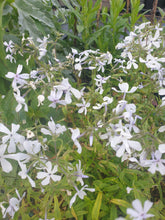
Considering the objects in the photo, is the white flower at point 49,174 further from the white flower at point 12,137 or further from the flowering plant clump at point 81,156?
the white flower at point 12,137

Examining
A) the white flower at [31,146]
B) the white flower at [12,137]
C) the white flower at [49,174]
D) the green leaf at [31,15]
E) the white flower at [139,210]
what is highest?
the green leaf at [31,15]

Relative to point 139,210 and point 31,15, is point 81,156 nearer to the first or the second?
point 139,210

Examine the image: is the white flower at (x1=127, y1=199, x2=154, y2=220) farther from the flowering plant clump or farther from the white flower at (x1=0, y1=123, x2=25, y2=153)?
the white flower at (x1=0, y1=123, x2=25, y2=153)

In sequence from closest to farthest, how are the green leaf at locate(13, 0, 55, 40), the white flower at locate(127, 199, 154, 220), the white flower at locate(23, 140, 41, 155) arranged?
the white flower at locate(127, 199, 154, 220)
the white flower at locate(23, 140, 41, 155)
the green leaf at locate(13, 0, 55, 40)

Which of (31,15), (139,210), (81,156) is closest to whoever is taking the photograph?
(139,210)

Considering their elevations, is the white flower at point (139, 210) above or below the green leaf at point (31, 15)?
below

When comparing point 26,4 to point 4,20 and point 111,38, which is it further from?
→ point 111,38

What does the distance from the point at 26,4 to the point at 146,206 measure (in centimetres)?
124

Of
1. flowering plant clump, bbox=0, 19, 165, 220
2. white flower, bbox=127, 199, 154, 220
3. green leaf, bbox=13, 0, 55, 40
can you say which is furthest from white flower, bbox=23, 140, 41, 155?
green leaf, bbox=13, 0, 55, 40

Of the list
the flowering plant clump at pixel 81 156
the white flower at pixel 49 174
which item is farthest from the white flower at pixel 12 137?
the white flower at pixel 49 174

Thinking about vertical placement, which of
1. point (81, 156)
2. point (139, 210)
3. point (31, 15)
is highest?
point (31, 15)

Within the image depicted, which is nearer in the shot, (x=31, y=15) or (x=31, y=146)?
(x=31, y=146)

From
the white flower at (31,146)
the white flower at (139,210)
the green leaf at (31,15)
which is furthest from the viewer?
the green leaf at (31,15)

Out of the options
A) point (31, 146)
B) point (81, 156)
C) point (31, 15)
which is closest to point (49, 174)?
point (31, 146)
